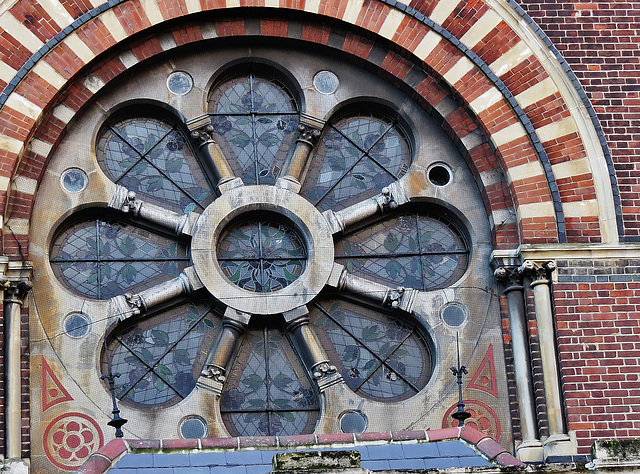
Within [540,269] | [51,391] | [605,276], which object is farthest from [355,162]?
[51,391]

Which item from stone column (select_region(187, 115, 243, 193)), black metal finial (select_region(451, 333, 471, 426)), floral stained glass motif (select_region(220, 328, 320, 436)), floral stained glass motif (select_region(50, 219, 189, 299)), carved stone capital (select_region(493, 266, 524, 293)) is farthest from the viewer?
stone column (select_region(187, 115, 243, 193))

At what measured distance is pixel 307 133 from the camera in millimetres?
19453

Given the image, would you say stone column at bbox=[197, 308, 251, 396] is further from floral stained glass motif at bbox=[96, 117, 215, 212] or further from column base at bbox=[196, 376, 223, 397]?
floral stained glass motif at bbox=[96, 117, 215, 212]

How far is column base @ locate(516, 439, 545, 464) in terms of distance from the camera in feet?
57.9

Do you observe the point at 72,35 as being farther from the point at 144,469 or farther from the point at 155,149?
the point at 144,469

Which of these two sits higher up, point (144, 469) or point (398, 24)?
point (398, 24)

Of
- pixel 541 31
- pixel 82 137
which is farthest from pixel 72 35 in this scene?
pixel 541 31

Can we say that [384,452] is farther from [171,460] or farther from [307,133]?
[307,133]

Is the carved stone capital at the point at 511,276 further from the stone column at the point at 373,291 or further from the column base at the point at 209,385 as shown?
the column base at the point at 209,385

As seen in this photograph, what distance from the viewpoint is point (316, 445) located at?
15.6 m

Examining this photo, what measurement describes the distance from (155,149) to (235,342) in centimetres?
270

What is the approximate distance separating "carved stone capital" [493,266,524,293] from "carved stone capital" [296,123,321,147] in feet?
9.09

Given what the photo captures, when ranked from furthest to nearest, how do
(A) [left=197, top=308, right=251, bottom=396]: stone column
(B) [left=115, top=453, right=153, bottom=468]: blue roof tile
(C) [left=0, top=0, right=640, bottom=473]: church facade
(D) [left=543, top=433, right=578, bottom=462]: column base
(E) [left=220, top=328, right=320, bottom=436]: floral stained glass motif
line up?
(E) [left=220, top=328, right=320, bottom=436]: floral stained glass motif
(A) [left=197, top=308, right=251, bottom=396]: stone column
(C) [left=0, top=0, right=640, bottom=473]: church facade
(D) [left=543, top=433, right=578, bottom=462]: column base
(B) [left=115, top=453, right=153, bottom=468]: blue roof tile

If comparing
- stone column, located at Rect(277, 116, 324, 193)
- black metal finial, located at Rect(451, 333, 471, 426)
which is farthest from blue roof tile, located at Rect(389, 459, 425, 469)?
stone column, located at Rect(277, 116, 324, 193)
